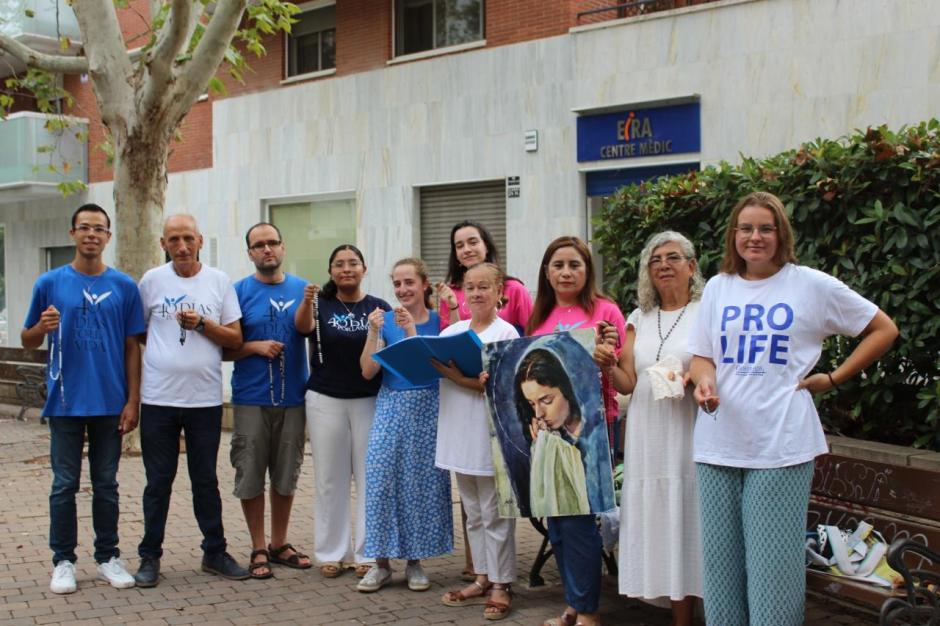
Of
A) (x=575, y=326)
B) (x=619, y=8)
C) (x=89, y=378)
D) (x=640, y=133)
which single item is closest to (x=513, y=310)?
(x=575, y=326)

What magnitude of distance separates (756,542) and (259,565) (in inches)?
129

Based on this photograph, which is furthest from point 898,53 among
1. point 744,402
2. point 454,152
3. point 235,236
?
point 235,236

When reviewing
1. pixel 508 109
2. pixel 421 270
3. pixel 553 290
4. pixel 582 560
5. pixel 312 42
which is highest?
pixel 312 42

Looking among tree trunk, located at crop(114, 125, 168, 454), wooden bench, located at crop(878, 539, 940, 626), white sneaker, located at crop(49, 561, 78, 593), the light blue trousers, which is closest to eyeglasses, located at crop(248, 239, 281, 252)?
white sneaker, located at crop(49, 561, 78, 593)

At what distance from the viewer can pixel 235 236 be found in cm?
1909

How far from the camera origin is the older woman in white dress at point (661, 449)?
4719mm

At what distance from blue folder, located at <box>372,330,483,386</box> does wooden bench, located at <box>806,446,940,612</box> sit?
6.08 ft

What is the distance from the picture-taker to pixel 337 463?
6.13 meters

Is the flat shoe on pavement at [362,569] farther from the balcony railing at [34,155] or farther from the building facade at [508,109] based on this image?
the balcony railing at [34,155]

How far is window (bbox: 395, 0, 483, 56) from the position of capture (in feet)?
50.5

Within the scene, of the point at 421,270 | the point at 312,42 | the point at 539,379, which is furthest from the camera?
the point at 312,42

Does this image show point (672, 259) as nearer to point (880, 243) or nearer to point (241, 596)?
point (880, 243)

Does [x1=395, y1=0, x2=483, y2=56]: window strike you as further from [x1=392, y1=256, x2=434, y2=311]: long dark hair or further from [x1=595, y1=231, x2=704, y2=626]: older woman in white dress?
[x1=595, y1=231, x2=704, y2=626]: older woman in white dress

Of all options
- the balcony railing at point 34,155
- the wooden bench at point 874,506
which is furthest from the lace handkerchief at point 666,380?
the balcony railing at point 34,155
